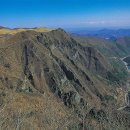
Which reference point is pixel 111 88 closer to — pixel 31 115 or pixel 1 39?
pixel 1 39

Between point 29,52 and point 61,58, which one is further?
point 61,58

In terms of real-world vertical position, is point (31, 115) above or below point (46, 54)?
above

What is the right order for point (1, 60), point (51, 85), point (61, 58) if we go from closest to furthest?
point (1, 60)
point (51, 85)
point (61, 58)

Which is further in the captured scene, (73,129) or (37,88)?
(37,88)

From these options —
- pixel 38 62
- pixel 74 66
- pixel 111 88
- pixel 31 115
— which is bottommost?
pixel 111 88

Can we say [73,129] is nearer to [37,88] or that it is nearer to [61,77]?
[37,88]

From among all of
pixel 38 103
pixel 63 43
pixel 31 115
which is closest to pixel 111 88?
pixel 63 43

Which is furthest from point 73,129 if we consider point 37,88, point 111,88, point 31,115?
point 111,88

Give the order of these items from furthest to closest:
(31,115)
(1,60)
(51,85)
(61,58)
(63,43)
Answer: (63,43) < (61,58) < (51,85) < (1,60) < (31,115)

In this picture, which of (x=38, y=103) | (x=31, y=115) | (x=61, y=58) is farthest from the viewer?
(x=61, y=58)
